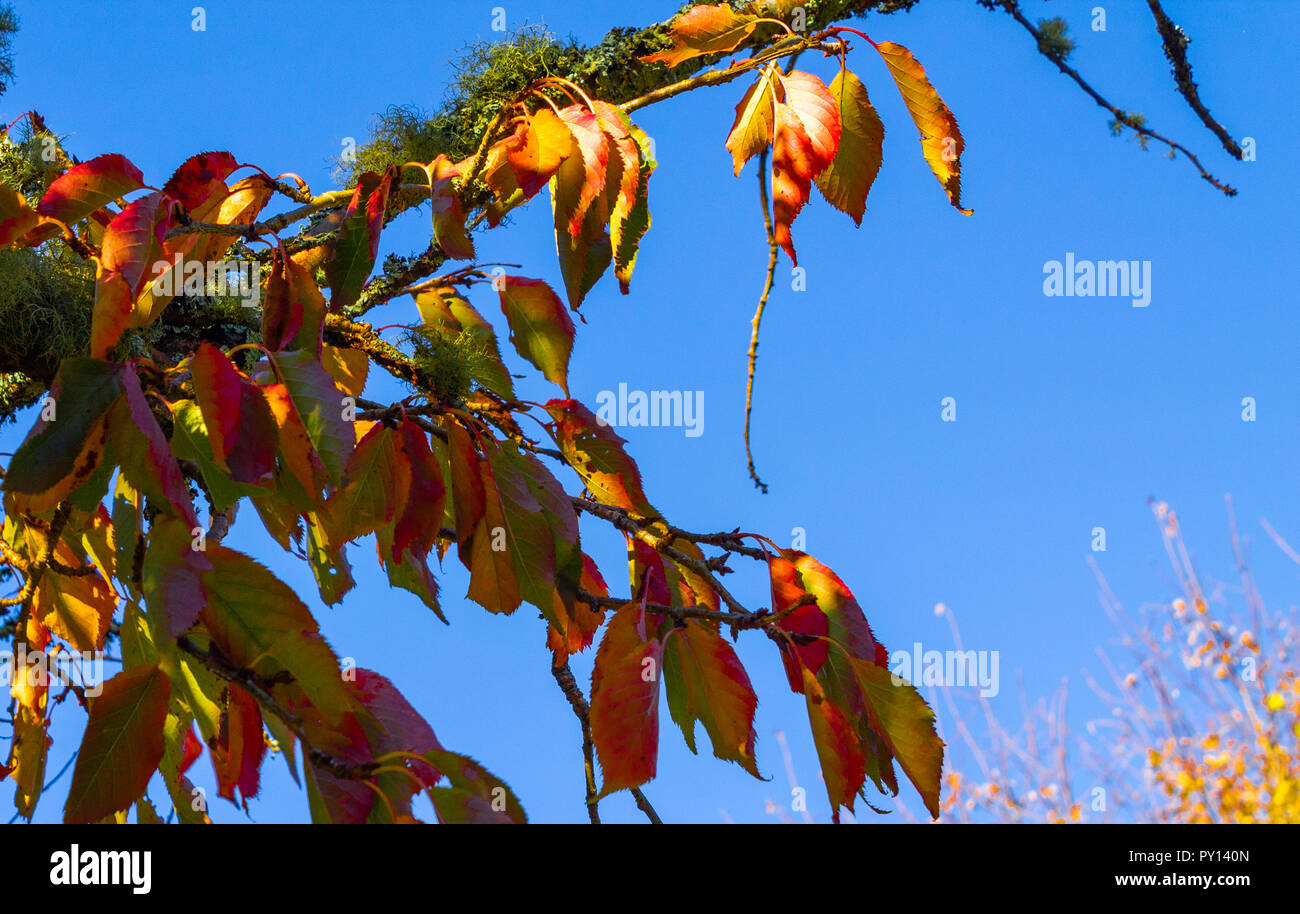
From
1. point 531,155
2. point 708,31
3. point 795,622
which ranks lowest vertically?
point 795,622

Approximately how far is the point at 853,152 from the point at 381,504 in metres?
0.47

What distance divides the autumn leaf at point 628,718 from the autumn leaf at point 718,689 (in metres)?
0.08

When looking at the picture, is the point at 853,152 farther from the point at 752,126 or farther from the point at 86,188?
the point at 86,188

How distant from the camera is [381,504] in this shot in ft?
2.76

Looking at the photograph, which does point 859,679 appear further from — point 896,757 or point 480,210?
point 480,210

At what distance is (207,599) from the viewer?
69cm

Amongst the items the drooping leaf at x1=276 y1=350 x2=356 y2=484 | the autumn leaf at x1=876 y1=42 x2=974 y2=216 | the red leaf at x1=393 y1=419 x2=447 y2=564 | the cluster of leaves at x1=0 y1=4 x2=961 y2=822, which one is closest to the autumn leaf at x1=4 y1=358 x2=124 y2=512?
the cluster of leaves at x1=0 y1=4 x2=961 y2=822

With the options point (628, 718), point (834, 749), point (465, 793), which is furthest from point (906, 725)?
point (465, 793)

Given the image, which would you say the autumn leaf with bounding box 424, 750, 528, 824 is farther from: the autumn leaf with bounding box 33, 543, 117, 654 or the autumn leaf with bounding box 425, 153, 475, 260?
the autumn leaf with bounding box 33, 543, 117, 654

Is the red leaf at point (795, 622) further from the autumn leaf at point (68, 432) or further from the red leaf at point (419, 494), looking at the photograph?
the autumn leaf at point (68, 432)

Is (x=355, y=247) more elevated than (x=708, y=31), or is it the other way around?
(x=708, y=31)

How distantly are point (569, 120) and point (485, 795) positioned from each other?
519 millimetres

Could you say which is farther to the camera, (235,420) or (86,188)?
(86,188)

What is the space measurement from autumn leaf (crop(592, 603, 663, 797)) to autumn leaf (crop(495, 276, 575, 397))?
35cm
